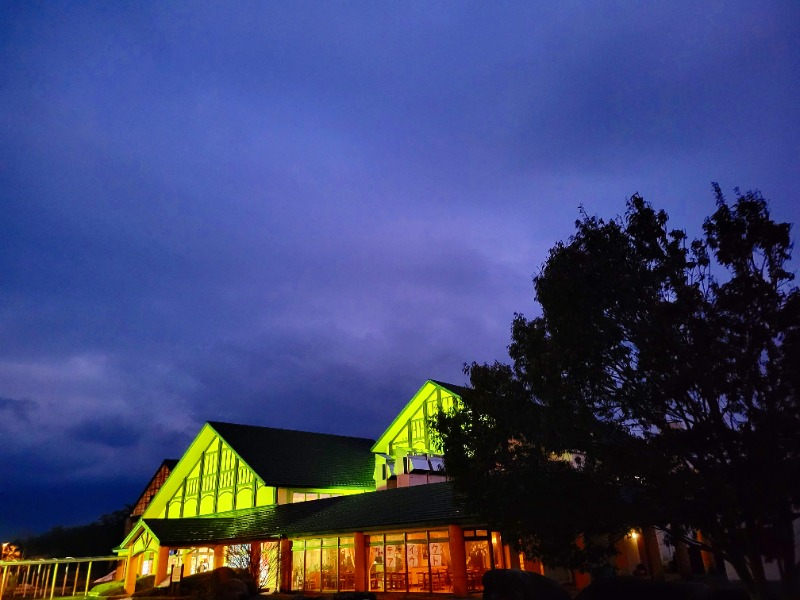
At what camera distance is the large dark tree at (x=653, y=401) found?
10961 mm

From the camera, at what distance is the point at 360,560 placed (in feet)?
83.3

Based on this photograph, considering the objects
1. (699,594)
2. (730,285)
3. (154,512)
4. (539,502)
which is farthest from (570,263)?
(154,512)

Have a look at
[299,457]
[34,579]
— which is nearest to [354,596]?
[299,457]

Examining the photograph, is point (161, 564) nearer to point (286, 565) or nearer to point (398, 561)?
A: point (286, 565)

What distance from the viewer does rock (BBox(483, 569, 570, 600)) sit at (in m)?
16.0

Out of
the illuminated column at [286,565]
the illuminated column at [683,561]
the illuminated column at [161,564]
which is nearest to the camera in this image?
the illuminated column at [683,561]

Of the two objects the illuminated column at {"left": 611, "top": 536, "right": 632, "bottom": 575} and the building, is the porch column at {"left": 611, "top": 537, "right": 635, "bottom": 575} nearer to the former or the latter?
the illuminated column at {"left": 611, "top": 536, "right": 632, "bottom": 575}

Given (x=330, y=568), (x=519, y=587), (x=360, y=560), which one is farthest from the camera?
(x=330, y=568)

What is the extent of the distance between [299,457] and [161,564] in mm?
11157

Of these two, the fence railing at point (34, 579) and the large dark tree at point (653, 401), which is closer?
the large dark tree at point (653, 401)

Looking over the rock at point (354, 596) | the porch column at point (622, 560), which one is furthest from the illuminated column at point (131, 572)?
the porch column at point (622, 560)

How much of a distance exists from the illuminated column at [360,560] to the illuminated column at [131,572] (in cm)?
1524

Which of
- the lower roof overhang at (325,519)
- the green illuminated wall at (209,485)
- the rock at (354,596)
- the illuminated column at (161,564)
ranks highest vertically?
the green illuminated wall at (209,485)

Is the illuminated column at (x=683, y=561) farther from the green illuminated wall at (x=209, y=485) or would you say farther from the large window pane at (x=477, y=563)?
the green illuminated wall at (x=209, y=485)
